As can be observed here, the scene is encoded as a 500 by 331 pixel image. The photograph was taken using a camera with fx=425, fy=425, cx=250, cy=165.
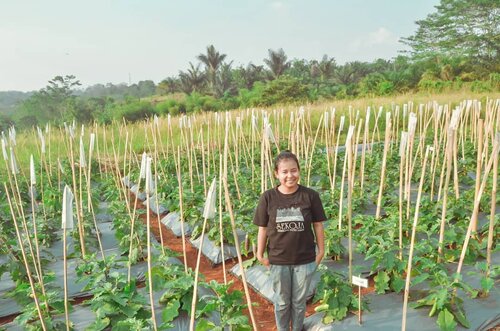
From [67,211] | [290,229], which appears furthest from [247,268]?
[67,211]

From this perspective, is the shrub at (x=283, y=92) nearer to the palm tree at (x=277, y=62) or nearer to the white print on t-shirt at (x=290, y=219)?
the palm tree at (x=277, y=62)

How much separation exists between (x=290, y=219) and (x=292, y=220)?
1 centimetres

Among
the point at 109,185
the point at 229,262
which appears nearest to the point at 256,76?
the point at 109,185

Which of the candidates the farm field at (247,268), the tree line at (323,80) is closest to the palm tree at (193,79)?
the tree line at (323,80)

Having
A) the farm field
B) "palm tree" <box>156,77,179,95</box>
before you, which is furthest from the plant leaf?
"palm tree" <box>156,77,179,95</box>

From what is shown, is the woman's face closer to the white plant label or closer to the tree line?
the white plant label

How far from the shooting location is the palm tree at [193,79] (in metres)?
29.7

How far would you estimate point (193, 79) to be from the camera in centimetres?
2997

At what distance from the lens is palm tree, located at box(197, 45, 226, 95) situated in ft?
95.4

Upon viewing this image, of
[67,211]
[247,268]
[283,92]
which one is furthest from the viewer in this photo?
[283,92]

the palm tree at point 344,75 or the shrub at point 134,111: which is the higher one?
the palm tree at point 344,75

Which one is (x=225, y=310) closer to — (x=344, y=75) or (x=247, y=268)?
(x=247, y=268)

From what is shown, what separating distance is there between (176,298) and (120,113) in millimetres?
20650

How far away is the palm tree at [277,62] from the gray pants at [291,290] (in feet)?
87.6
